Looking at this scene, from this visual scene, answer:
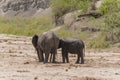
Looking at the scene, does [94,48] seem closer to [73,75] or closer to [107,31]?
[107,31]

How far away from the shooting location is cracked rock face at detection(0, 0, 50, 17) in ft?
313

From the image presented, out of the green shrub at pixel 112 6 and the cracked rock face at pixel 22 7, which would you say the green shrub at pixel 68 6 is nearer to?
the green shrub at pixel 112 6

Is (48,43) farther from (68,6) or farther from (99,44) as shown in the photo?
(68,6)

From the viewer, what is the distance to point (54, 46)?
75.4 ft

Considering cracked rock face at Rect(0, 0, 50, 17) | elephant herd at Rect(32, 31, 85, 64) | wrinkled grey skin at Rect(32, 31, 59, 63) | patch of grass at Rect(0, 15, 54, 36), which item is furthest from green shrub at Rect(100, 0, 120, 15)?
cracked rock face at Rect(0, 0, 50, 17)

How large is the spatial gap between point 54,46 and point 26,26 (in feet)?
177

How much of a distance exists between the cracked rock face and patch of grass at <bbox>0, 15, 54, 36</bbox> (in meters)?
9.74

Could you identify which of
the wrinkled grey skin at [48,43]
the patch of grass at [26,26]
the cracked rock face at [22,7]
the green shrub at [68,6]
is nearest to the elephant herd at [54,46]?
the wrinkled grey skin at [48,43]

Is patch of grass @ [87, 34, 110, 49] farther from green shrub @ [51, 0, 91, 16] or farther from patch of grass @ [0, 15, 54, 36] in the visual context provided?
patch of grass @ [0, 15, 54, 36]

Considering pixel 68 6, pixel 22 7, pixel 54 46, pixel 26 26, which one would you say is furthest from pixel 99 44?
pixel 22 7

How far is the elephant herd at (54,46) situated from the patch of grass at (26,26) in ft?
115

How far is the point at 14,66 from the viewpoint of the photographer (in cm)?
2094

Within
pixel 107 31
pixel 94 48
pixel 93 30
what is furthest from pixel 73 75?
pixel 93 30

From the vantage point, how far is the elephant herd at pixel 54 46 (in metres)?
22.8
